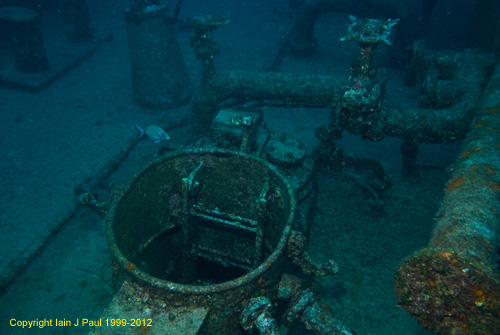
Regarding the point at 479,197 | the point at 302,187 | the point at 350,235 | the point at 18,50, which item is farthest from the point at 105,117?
the point at 479,197

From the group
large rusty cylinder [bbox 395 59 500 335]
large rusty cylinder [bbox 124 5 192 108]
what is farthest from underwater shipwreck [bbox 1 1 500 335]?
large rusty cylinder [bbox 124 5 192 108]

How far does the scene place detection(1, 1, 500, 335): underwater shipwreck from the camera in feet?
5.01

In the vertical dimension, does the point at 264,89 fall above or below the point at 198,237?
above

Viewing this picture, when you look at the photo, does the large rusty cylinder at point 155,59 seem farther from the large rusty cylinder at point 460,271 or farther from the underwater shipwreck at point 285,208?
the large rusty cylinder at point 460,271

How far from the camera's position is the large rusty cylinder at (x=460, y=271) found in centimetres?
136

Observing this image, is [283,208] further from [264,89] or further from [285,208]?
[264,89]

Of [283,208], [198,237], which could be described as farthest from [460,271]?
[198,237]

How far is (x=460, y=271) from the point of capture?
4.54 ft

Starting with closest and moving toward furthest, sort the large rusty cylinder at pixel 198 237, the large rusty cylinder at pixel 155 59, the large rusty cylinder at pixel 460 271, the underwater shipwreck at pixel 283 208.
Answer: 1. the large rusty cylinder at pixel 460 271
2. the underwater shipwreck at pixel 283 208
3. the large rusty cylinder at pixel 198 237
4. the large rusty cylinder at pixel 155 59

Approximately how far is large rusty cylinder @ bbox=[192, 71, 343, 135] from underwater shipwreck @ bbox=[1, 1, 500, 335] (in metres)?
0.02

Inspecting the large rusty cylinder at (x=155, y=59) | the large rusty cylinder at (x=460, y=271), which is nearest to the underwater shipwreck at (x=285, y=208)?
the large rusty cylinder at (x=460, y=271)

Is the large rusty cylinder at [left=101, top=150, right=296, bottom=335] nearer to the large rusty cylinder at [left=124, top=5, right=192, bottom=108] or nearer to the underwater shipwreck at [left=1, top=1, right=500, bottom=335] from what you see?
the underwater shipwreck at [left=1, top=1, right=500, bottom=335]

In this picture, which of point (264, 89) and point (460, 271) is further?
point (264, 89)

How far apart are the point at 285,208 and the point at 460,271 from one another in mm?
1386
